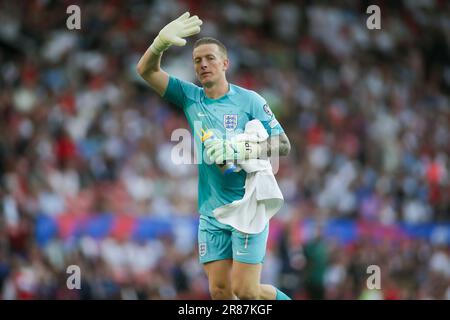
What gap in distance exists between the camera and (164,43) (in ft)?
26.1

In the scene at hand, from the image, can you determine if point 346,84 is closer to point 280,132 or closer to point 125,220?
point 125,220

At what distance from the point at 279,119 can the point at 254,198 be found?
32.2ft

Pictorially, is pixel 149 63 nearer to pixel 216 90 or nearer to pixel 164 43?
pixel 164 43

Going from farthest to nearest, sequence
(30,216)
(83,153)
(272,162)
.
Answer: (83,153), (30,216), (272,162)

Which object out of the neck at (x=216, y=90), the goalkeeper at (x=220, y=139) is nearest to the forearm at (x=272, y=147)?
the goalkeeper at (x=220, y=139)

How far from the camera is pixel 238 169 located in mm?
7934

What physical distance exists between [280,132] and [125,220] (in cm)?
694

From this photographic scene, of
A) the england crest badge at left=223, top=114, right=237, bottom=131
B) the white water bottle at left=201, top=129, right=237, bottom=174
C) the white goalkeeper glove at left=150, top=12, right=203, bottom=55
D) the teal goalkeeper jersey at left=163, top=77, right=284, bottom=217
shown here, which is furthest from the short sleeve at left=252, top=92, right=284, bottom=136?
the white goalkeeper glove at left=150, top=12, right=203, bottom=55

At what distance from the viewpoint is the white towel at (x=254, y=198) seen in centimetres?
797

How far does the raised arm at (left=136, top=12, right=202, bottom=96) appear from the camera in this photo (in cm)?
794

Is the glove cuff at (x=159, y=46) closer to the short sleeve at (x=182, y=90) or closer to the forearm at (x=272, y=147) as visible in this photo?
the short sleeve at (x=182, y=90)

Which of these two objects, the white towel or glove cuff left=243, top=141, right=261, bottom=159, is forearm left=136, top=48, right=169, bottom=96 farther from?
glove cuff left=243, top=141, right=261, bottom=159

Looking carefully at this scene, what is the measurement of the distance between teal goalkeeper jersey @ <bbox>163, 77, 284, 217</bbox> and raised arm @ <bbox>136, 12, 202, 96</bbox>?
390 mm

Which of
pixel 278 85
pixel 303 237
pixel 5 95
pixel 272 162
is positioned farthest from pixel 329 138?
pixel 272 162
